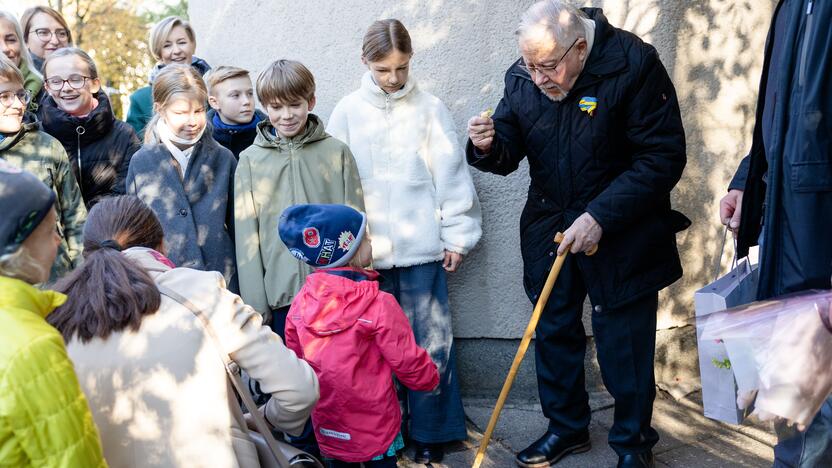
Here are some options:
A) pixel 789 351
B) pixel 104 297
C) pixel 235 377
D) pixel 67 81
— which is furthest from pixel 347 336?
pixel 67 81

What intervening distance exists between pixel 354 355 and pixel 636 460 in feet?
4.98

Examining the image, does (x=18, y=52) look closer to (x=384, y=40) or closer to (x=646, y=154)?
(x=384, y=40)

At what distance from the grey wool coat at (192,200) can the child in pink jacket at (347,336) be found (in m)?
0.99

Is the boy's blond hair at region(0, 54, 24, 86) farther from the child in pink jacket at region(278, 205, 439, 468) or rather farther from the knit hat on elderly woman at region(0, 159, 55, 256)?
the knit hat on elderly woman at region(0, 159, 55, 256)

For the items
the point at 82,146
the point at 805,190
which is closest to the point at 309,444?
the point at 82,146

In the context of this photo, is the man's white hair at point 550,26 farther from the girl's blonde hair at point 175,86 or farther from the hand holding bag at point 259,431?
the hand holding bag at point 259,431

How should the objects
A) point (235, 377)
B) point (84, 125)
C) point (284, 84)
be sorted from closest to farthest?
point (235, 377) → point (284, 84) → point (84, 125)

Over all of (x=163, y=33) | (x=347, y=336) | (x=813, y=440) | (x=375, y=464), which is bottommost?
(x=375, y=464)

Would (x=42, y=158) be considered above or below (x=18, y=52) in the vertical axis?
below

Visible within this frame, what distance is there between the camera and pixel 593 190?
3662mm

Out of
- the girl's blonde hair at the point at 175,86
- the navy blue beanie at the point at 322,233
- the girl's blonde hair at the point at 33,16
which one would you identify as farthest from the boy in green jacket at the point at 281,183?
the girl's blonde hair at the point at 33,16

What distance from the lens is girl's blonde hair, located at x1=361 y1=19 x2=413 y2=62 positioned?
3980 mm

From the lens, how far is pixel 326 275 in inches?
120

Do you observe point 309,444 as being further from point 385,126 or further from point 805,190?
point 805,190
